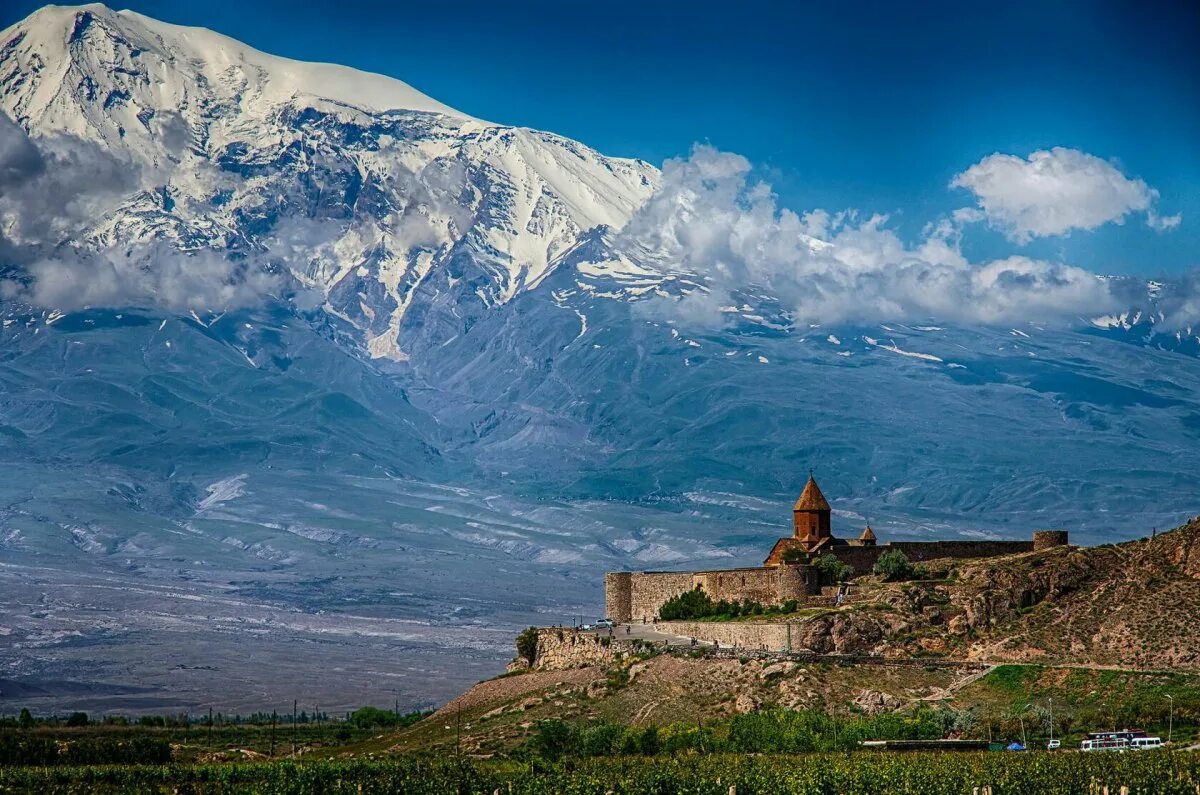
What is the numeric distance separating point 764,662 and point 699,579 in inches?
613

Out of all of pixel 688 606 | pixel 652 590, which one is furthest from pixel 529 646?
pixel 688 606

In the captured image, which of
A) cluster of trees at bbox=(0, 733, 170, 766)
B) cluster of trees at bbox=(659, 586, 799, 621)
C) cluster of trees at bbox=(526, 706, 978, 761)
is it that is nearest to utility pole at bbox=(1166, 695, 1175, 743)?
cluster of trees at bbox=(526, 706, 978, 761)

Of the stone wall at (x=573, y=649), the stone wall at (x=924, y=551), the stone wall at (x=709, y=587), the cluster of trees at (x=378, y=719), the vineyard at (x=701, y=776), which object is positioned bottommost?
the vineyard at (x=701, y=776)

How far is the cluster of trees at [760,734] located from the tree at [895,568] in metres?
13.8

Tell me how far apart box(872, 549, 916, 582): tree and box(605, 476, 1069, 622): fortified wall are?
8.05ft

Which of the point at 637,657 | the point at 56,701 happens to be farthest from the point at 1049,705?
the point at 56,701

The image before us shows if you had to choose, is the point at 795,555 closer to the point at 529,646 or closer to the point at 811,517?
the point at 811,517

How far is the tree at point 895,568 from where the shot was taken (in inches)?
2840

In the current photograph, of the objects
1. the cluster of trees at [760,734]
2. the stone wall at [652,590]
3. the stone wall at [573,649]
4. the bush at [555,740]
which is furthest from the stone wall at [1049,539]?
the bush at [555,740]

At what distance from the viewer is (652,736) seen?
57312 millimetres

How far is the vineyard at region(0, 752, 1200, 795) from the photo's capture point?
4447 cm

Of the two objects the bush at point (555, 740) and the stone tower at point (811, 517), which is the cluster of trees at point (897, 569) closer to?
the stone tower at point (811, 517)

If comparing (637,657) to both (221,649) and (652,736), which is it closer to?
(652,736)

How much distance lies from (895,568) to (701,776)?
26.5 meters
